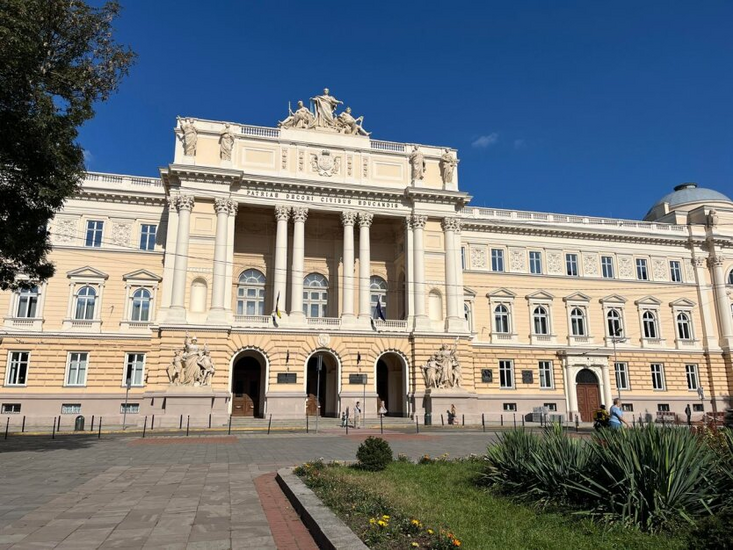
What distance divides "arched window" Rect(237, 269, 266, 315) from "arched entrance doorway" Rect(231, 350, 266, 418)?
11.9ft

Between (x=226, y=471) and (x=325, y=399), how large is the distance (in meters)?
26.9

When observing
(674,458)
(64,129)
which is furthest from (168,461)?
(674,458)

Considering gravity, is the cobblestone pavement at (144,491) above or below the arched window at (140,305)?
below

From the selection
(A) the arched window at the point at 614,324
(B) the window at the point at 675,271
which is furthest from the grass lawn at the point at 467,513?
(B) the window at the point at 675,271

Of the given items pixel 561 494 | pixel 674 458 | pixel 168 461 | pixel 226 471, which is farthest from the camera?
pixel 168 461

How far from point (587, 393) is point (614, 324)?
6715 mm

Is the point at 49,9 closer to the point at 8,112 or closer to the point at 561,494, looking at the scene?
the point at 8,112

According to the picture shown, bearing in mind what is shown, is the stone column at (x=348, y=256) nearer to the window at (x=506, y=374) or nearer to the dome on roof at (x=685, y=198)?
the window at (x=506, y=374)

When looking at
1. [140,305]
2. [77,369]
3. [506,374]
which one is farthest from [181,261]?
[506,374]

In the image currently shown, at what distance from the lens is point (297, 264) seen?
38.6 m

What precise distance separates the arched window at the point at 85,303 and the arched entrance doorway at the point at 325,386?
15.8 meters

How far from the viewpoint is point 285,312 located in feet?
128

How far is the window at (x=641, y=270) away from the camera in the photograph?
4819 cm

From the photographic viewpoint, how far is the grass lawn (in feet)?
21.9
